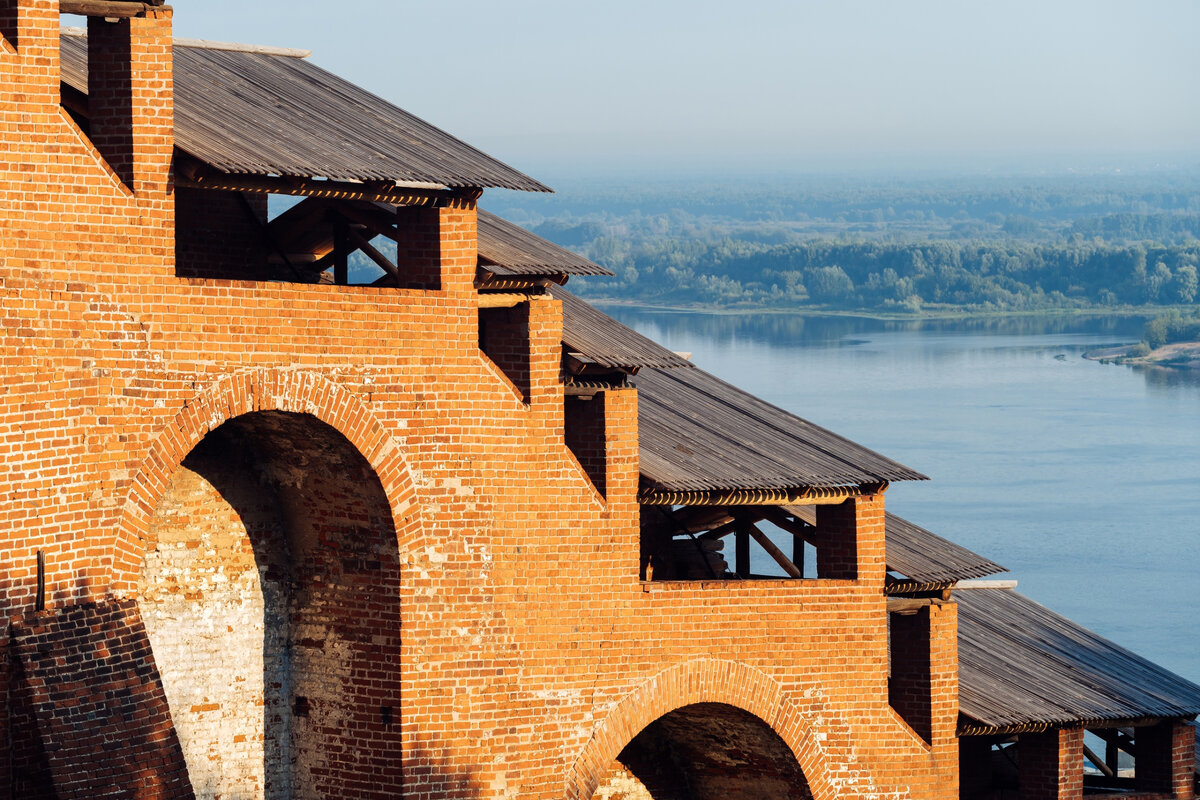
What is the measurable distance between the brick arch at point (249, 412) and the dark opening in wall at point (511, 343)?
1312 mm

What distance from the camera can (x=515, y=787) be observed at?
14148 millimetres

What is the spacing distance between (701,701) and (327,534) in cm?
350

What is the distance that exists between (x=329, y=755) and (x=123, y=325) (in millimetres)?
3937

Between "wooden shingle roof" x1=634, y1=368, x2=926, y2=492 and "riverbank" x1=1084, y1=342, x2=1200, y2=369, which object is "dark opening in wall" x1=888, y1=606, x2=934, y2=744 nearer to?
"wooden shingle roof" x1=634, y1=368, x2=926, y2=492

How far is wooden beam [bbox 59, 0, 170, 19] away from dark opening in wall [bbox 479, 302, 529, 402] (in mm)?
3676

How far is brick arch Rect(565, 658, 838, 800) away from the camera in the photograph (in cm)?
1460

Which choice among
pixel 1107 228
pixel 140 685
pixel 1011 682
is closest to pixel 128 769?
pixel 140 685

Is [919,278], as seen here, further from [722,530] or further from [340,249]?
[340,249]

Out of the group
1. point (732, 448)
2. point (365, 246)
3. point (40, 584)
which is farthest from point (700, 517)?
point (40, 584)

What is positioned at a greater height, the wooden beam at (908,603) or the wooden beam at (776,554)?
the wooden beam at (776,554)

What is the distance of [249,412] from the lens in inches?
512

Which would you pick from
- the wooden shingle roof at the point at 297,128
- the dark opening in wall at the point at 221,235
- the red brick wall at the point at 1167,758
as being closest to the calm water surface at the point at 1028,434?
the red brick wall at the point at 1167,758

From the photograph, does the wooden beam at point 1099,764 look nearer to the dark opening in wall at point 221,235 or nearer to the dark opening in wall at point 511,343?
the dark opening in wall at point 511,343

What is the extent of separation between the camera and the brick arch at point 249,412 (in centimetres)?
1214
